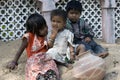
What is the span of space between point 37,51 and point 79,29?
0.87m

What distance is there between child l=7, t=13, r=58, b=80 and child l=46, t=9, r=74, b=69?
4.8 inches

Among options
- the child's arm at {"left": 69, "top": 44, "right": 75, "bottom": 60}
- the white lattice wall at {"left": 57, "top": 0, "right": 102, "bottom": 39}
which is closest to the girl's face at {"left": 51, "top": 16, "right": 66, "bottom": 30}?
the child's arm at {"left": 69, "top": 44, "right": 75, "bottom": 60}

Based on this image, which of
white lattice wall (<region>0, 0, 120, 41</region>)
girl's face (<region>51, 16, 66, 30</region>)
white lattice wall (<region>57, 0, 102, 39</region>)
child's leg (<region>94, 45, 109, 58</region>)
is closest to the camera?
girl's face (<region>51, 16, 66, 30</region>)

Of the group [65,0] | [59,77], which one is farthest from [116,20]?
[59,77]

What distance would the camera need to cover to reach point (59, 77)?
4.70 m

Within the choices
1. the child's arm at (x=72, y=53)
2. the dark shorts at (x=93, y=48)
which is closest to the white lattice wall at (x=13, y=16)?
the dark shorts at (x=93, y=48)

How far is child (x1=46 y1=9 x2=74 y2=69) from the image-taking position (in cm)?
486

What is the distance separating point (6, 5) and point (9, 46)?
2.93 feet

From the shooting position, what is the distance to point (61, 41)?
16.4 ft

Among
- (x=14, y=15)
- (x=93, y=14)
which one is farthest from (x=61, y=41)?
(x=93, y=14)

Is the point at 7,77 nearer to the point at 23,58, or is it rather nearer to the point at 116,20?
the point at 23,58

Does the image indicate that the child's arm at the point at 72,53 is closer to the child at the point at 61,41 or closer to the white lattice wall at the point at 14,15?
the child at the point at 61,41

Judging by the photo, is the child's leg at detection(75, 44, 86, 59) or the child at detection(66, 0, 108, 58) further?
the child at detection(66, 0, 108, 58)

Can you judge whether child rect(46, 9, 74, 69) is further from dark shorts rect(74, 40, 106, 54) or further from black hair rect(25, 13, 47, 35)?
dark shorts rect(74, 40, 106, 54)
